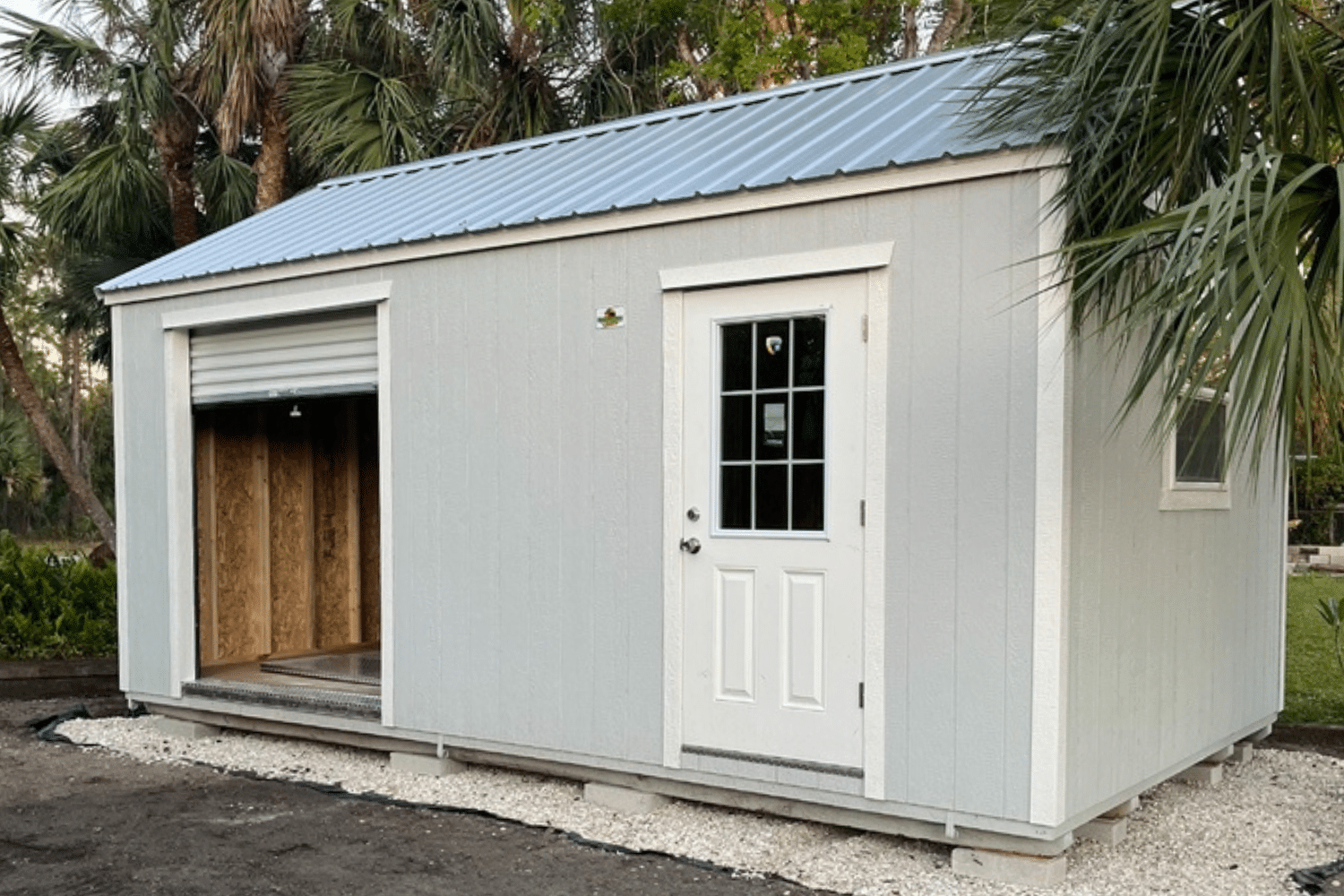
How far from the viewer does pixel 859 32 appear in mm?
14758

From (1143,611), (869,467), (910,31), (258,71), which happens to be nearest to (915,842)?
(1143,611)

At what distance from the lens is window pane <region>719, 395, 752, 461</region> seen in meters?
5.42

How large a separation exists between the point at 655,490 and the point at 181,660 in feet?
11.5

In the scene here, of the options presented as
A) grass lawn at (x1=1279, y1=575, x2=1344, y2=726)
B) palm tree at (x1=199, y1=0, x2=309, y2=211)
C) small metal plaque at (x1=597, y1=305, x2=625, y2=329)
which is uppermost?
palm tree at (x1=199, y1=0, x2=309, y2=211)

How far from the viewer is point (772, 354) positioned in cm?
534

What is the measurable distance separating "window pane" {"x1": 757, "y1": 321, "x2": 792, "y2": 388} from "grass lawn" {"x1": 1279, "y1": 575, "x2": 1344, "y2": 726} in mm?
3712

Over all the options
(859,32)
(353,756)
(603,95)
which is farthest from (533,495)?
A: (859,32)

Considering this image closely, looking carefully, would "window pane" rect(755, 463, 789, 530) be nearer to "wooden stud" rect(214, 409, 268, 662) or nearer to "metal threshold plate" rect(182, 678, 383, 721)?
"metal threshold plate" rect(182, 678, 383, 721)

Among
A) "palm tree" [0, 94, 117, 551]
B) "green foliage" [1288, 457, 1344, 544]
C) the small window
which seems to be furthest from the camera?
"green foliage" [1288, 457, 1344, 544]

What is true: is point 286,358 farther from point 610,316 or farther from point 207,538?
point 610,316

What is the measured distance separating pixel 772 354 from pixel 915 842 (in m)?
2.05

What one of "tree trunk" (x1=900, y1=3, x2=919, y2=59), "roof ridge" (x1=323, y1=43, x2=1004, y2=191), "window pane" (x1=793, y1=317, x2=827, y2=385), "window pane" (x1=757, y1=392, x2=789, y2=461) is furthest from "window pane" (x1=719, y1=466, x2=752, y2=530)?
"tree trunk" (x1=900, y1=3, x2=919, y2=59)

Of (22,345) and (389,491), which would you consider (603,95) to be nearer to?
(389,491)

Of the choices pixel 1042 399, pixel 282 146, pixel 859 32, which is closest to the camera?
pixel 1042 399
